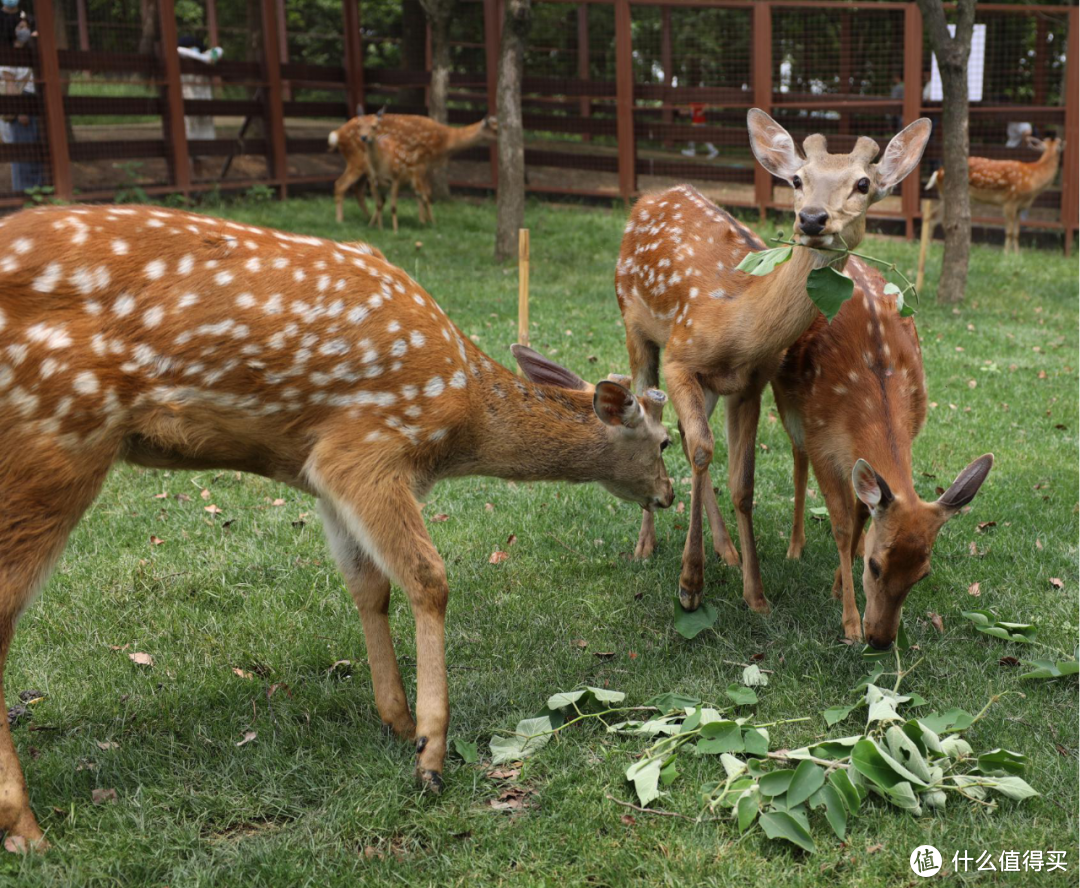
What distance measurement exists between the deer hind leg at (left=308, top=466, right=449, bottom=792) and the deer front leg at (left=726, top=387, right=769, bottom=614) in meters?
1.75

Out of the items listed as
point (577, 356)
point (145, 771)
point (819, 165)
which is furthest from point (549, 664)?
point (577, 356)

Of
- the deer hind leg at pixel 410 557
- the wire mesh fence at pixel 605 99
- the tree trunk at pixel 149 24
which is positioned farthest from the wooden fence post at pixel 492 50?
the deer hind leg at pixel 410 557

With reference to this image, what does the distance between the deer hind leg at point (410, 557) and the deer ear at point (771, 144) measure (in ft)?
7.42

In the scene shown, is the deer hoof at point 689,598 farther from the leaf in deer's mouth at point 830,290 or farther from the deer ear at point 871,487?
the leaf in deer's mouth at point 830,290

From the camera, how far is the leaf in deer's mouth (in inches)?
155

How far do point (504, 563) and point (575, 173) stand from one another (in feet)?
42.2

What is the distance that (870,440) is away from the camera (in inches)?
170

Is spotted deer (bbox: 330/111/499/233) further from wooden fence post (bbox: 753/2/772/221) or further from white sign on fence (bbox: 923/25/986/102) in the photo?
white sign on fence (bbox: 923/25/986/102)

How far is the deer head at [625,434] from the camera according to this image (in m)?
4.06

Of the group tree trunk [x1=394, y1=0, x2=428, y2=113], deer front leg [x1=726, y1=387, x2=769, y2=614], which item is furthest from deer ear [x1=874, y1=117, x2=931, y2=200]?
tree trunk [x1=394, y1=0, x2=428, y2=113]

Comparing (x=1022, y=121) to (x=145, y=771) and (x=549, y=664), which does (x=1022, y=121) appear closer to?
(x=549, y=664)

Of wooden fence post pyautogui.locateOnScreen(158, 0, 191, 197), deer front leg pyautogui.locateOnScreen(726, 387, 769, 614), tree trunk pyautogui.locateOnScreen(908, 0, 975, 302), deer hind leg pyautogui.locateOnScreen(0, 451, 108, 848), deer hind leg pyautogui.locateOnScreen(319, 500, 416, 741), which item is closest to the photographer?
deer hind leg pyautogui.locateOnScreen(0, 451, 108, 848)

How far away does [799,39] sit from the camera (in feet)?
55.6

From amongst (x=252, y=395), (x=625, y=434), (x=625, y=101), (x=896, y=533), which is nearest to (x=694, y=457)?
(x=625, y=434)
